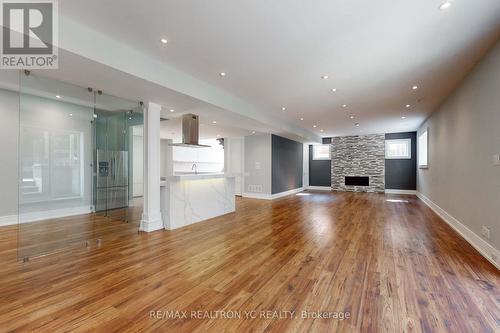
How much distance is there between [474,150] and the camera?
133 inches

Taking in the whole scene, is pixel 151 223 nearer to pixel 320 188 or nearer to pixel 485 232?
pixel 485 232

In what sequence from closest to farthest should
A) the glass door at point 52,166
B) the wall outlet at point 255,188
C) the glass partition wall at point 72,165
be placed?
the glass door at point 52,166 < the glass partition wall at point 72,165 < the wall outlet at point 255,188

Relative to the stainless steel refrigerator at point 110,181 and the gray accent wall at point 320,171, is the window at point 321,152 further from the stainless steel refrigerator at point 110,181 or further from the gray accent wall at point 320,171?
the stainless steel refrigerator at point 110,181

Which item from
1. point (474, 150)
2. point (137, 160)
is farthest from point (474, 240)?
point (137, 160)

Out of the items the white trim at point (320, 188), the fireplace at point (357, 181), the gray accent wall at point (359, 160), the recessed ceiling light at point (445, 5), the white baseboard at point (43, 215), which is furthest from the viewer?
the white trim at point (320, 188)

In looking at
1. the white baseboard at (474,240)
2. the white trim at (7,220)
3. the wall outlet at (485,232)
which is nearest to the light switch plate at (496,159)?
the wall outlet at (485,232)

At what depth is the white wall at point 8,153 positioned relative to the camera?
4270 mm

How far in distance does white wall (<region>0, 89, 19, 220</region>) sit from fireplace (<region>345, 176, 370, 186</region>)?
1158cm

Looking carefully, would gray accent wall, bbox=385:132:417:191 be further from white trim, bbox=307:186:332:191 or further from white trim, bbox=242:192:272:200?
white trim, bbox=242:192:272:200

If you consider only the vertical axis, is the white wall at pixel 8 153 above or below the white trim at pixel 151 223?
above

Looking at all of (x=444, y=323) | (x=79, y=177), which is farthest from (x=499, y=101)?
(x=79, y=177)

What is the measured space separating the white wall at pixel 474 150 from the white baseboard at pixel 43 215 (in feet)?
23.7

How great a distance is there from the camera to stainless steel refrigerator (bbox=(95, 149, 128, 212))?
5379 mm

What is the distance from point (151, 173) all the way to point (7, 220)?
10.2 ft
